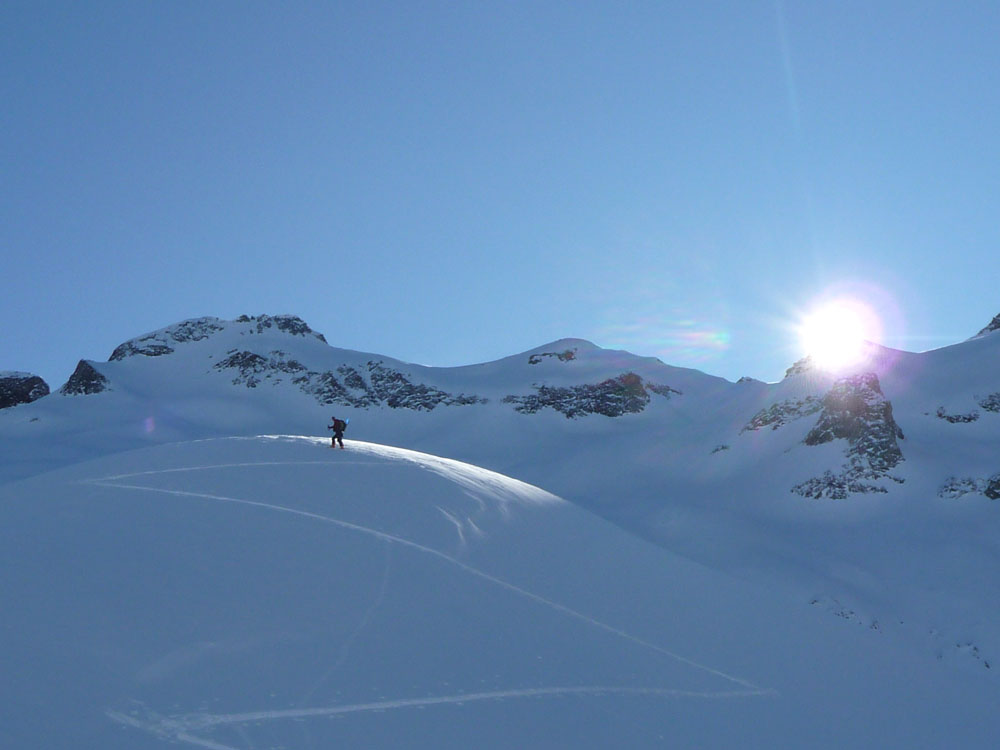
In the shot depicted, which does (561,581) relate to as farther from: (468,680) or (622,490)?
(622,490)

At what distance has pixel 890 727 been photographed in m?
7.53

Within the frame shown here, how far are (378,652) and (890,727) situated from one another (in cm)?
584

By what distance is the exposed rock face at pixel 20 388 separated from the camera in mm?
59875

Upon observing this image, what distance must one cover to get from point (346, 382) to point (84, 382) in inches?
879

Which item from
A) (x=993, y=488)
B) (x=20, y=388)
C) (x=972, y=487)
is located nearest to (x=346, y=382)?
(x=20, y=388)

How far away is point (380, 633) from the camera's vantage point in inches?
267

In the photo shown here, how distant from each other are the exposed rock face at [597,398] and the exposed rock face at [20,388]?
43.6 meters

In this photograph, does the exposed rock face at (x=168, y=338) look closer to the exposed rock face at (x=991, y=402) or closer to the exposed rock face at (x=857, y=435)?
the exposed rock face at (x=857, y=435)

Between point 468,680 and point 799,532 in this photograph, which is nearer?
point 468,680

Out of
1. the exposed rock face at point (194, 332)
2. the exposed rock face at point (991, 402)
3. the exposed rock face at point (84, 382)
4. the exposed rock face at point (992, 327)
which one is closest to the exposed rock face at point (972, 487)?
Answer: the exposed rock face at point (991, 402)

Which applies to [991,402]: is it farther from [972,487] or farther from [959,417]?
[972,487]

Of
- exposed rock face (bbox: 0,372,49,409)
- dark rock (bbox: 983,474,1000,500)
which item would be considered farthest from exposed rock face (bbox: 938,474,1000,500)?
exposed rock face (bbox: 0,372,49,409)

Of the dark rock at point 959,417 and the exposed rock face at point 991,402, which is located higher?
the exposed rock face at point 991,402

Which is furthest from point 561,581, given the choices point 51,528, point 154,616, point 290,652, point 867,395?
point 867,395
